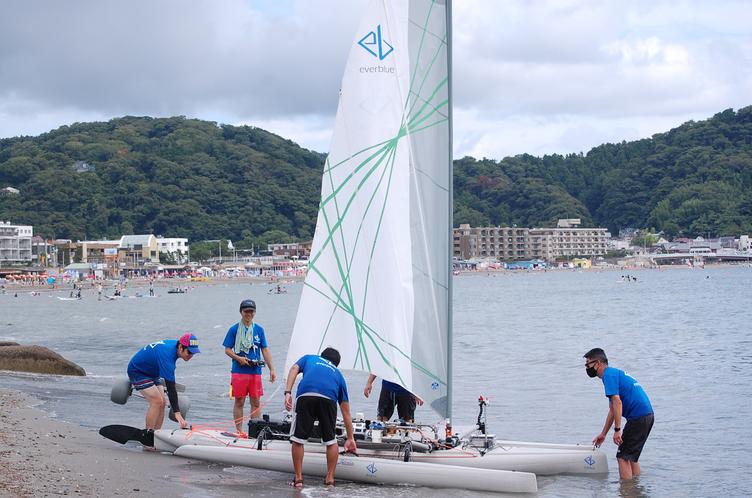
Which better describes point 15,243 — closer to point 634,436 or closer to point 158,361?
point 158,361

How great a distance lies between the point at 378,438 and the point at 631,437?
8.92 ft

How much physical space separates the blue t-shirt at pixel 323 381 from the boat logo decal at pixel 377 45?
11.1 ft

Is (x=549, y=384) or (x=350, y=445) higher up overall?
(x=350, y=445)

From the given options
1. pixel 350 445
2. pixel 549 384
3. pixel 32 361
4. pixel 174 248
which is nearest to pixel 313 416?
pixel 350 445

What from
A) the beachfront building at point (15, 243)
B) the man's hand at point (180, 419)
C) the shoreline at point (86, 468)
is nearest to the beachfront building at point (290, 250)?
the beachfront building at point (15, 243)

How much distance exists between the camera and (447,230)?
10.6m

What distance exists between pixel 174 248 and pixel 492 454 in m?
165

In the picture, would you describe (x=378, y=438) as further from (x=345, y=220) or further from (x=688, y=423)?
(x=688, y=423)

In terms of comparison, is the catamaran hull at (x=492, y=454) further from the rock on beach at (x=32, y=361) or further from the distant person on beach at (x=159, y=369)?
the rock on beach at (x=32, y=361)

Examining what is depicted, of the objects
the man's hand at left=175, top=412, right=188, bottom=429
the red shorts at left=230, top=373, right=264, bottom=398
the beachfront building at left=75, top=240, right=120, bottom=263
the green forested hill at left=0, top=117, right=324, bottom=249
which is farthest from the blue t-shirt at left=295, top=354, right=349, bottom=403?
the green forested hill at left=0, top=117, right=324, bottom=249

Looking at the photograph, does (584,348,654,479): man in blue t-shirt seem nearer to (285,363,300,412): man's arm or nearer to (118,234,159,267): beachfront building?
(285,363,300,412): man's arm

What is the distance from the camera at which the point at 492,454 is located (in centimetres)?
1082

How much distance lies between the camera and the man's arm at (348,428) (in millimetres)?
9758

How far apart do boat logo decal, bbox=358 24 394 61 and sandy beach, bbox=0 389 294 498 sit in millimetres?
4682
